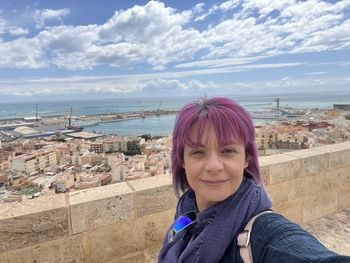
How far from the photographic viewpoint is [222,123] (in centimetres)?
90

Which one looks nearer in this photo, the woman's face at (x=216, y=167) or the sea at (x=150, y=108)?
the woman's face at (x=216, y=167)

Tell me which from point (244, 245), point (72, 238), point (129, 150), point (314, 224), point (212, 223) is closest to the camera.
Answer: point (244, 245)

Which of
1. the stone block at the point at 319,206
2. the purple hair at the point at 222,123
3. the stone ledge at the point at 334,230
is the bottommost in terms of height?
the stone ledge at the point at 334,230

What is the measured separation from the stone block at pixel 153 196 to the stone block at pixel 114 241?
11 cm

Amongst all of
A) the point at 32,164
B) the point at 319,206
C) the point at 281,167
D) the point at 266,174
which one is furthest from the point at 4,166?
the point at 319,206

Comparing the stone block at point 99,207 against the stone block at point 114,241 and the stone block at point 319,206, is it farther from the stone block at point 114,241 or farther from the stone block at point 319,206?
the stone block at point 319,206

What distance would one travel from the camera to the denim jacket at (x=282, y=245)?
0.63m

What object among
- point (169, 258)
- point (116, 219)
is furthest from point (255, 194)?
point (116, 219)

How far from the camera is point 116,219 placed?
1.97 m

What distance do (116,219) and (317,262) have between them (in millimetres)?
1604

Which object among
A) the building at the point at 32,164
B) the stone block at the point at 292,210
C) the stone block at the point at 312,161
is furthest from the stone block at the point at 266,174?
the building at the point at 32,164

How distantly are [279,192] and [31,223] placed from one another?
2394mm

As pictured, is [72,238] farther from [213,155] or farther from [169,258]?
[213,155]

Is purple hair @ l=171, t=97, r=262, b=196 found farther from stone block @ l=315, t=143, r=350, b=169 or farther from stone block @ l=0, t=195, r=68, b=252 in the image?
stone block @ l=315, t=143, r=350, b=169
